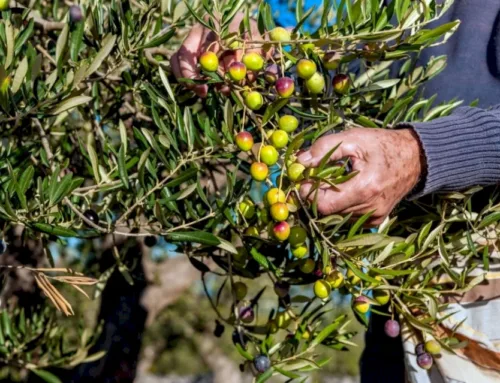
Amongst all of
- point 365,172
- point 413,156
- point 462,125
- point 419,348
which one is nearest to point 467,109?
point 462,125

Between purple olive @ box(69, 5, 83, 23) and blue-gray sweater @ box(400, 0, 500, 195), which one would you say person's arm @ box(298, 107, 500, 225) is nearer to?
blue-gray sweater @ box(400, 0, 500, 195)

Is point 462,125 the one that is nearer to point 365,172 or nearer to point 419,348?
point 365,172

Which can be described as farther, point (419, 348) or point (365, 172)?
point (419, 348)

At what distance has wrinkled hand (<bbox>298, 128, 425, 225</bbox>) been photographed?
964 millimetres

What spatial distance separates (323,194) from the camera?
3.17 ft

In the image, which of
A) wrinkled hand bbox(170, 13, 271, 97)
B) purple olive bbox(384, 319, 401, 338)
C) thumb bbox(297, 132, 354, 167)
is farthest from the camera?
purple olive bbox(384, 319, 401, 338)

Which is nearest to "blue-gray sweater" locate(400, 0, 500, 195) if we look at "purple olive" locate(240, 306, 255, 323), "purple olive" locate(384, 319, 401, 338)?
"purple olive" locate(384, 319, 401, 338)

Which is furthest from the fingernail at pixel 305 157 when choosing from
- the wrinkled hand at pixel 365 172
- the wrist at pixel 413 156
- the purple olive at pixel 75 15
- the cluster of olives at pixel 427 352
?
the cluster of olives at pixel 427 352

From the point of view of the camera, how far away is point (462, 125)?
1179 millimetres

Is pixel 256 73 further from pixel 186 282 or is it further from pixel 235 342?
pixel 186 282

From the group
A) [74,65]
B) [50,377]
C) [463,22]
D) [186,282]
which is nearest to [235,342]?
[50,377]

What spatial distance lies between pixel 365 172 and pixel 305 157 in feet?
0.29

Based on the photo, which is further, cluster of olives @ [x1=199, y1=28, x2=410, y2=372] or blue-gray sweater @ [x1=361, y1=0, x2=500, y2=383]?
blue-gray sweater @ [x1=361, y1=0, x2=500, y2=383]

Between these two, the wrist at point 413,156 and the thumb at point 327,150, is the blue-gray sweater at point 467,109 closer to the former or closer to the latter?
the wrist at point 413,156
